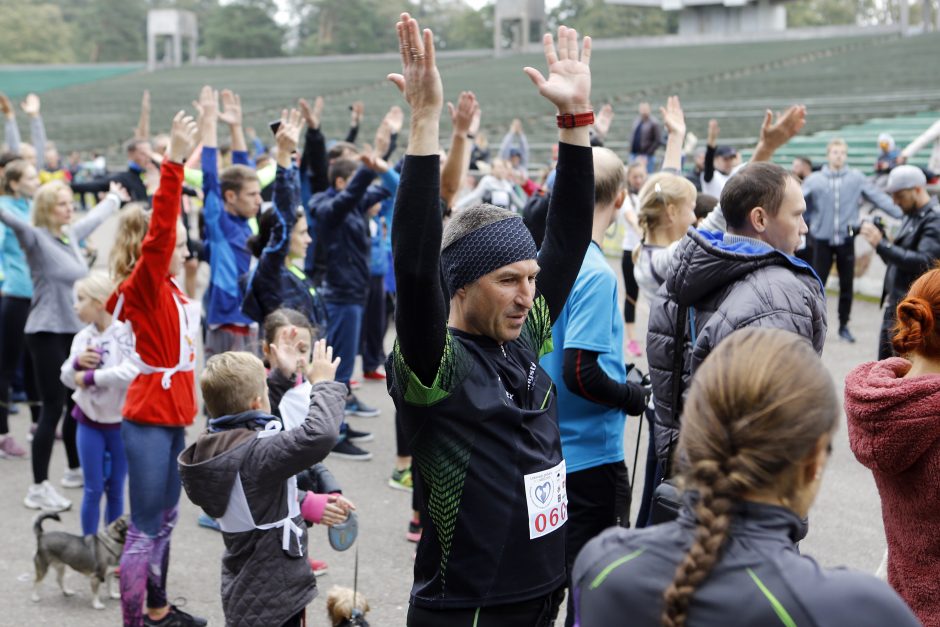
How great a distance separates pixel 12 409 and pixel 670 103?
5882 millimetres

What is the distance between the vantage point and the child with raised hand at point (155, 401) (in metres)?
4.38

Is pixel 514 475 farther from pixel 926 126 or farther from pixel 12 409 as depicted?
Answer: pixel 926 126

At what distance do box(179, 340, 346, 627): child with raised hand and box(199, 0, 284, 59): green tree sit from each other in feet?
238

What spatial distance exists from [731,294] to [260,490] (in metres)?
1.78

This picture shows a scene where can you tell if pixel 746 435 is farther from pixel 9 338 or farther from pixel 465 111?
pixel 9 338

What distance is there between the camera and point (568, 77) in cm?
283

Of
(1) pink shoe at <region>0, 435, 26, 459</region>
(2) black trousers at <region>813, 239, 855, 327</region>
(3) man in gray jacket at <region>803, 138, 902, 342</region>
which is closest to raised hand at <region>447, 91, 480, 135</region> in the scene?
(1) pink shoe at <region>0, 435, 26, 459</region>

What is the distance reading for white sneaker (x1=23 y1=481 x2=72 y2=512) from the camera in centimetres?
611

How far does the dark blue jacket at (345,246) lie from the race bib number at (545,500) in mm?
4776

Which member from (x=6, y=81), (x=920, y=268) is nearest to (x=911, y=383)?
(x=920, y=268)

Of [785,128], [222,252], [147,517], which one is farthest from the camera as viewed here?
[222,252]

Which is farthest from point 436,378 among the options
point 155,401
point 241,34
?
point 241,34

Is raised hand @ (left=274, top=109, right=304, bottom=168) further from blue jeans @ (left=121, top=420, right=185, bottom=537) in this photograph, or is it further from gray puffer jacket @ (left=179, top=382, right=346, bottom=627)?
gray puffer jacket @ (left=179, top=382, right=346, bottom=627)

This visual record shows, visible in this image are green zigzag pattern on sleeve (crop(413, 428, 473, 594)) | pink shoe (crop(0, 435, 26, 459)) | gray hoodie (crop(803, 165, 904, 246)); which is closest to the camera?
green zigzag pattern on sleeve (crop(413, 428, 473, 594))
